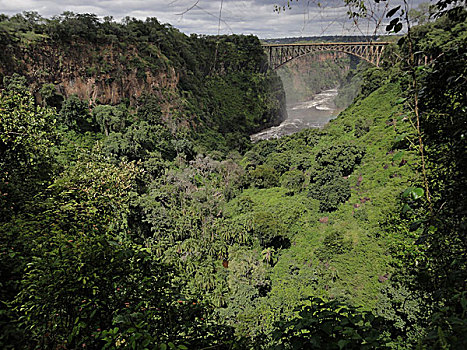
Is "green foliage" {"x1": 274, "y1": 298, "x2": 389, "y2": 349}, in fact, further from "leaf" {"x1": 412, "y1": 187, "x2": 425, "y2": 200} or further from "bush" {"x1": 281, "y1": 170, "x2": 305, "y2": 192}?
"bush" {"x1": 281, "y1": 170, "x2": 305, "y2": 192}

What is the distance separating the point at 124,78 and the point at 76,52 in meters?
7.06

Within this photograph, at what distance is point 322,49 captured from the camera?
48.8 metres

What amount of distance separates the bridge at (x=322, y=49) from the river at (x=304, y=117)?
1519 cm

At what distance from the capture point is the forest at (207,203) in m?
3.28

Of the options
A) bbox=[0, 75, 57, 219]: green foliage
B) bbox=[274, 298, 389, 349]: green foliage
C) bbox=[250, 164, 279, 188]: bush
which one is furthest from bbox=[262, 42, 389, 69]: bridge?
bbox=[274, 298, 389, 349]: green foliage

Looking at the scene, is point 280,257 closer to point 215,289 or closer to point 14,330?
point 215,289

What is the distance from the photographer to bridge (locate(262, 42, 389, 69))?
4041cm

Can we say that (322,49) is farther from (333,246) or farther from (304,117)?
(333,246)

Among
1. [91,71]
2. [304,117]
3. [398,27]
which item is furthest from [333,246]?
[304,117]

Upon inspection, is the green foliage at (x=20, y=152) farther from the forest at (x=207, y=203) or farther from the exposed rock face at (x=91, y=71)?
the exposed rock face at (x=91, y=71)

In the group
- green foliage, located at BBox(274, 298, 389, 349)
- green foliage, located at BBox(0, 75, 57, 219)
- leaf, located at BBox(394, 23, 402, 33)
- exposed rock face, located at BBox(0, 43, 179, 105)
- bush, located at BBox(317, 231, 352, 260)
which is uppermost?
exposed rock face, located at BBox(0, 43, 179, 105)

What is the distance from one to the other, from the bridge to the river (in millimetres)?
15194

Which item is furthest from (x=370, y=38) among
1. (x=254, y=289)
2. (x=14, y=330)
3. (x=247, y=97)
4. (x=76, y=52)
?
(x=247, y=97)

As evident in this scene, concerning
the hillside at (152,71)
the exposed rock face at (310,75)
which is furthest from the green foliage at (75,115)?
the exposed rock face at (310,75)
